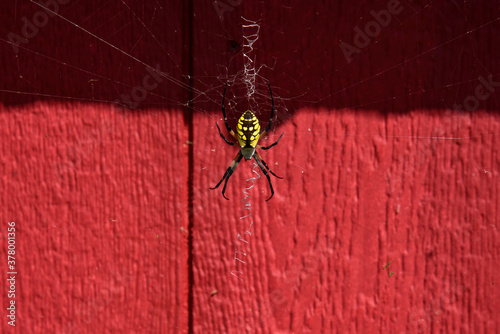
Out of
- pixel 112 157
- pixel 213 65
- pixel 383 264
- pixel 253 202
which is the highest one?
pixel 213 65

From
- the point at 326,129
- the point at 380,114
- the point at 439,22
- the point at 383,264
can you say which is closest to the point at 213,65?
the point at 326,129

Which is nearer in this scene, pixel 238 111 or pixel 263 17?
pixel 263 17

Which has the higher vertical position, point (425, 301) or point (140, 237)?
point (140, 237)

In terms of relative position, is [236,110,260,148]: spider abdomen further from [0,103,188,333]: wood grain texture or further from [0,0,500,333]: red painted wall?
[0,103,188,333]: wood grain texture

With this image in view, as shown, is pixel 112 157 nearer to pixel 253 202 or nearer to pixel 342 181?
pixel 253 202

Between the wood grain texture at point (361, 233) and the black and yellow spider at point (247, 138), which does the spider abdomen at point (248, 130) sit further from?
the wood grain texture at point (361, 233)

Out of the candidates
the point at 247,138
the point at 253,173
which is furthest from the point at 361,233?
the point at 247,138
